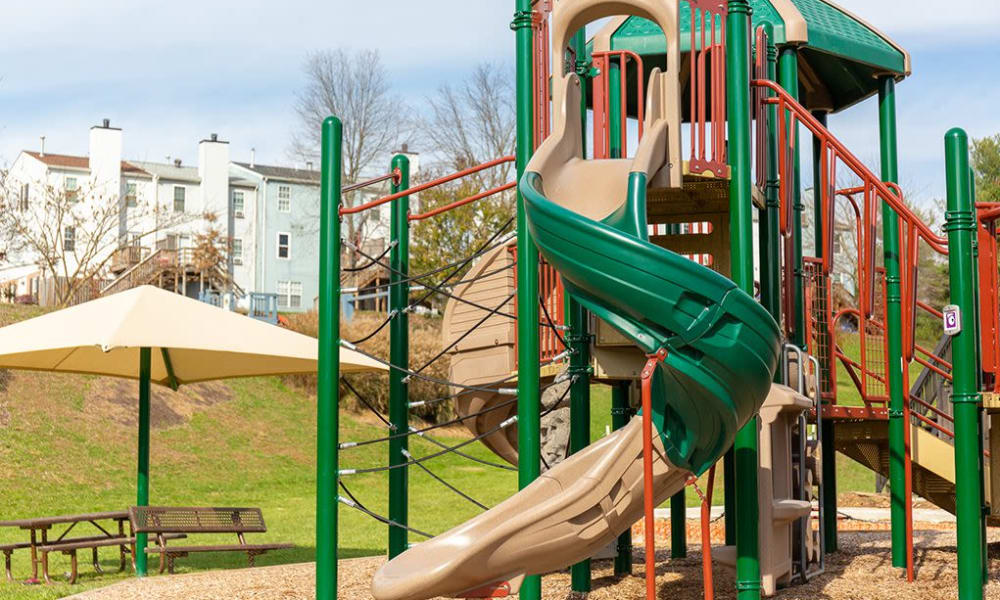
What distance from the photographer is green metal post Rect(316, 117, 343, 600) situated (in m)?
7.03

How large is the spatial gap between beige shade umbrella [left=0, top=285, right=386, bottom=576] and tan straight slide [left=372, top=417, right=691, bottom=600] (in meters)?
3.37

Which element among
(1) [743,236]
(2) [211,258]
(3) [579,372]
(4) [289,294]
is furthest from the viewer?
(4) [289,294]

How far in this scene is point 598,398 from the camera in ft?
106

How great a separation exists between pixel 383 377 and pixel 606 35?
18.3m

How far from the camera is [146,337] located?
9438 millimetres

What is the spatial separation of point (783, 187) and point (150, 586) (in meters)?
5.49

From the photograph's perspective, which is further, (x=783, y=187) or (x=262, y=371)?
(x=262, y=371)

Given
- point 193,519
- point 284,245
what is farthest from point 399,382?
point 284,245

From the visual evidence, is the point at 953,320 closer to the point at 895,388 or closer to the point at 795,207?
the point at 895,388

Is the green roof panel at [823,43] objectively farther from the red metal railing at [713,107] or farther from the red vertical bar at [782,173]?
the red metal railing at [713,107]

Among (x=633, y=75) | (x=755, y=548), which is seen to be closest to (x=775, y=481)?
(x=755, y=548)

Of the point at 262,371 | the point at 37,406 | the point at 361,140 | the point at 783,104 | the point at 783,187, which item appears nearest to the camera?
the point at 783,104

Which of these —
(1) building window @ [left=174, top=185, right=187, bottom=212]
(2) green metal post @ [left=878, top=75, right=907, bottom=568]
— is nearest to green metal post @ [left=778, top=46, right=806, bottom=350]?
(2) green metal post @ [left=878, top=75, right=907, bottom=568]

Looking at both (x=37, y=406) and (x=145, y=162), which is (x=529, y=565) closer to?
(x=37, y=406)
